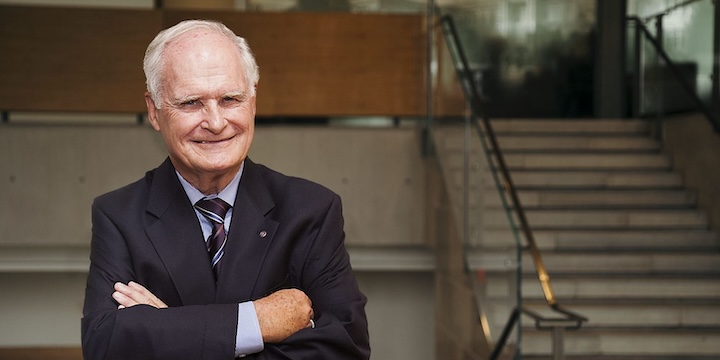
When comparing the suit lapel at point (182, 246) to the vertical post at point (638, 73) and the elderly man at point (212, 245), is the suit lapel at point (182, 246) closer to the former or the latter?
the elderly man at point (212, 245)

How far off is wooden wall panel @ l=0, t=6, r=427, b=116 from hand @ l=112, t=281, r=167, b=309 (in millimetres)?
7247

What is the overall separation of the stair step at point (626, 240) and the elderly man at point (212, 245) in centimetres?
661

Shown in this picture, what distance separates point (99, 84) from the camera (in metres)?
8.89

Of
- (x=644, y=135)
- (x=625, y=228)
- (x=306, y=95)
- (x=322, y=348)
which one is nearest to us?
(x=322, y=348)

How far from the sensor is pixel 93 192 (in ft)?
28.6

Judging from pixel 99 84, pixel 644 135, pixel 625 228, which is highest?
pixel 99 84

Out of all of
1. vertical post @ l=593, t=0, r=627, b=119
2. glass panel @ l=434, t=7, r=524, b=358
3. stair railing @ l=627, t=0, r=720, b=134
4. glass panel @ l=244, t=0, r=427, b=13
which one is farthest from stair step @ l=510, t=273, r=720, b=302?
vertical post @ l=593, t=0, r=627, b=119

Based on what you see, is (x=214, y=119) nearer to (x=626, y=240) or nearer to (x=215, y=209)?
(x=215, y=209)

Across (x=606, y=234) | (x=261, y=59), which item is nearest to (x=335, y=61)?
(x=261, y=59)

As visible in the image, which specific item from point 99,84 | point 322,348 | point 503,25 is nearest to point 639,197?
point 503,25

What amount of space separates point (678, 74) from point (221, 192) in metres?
7.61

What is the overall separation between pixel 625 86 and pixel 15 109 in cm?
609

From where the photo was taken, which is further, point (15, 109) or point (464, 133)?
point (15, 109)

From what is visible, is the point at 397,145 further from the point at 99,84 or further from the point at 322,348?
the point at 322,348
